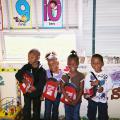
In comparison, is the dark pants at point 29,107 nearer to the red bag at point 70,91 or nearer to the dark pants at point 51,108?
the dark pants at point 51,108

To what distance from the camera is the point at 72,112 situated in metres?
3.08

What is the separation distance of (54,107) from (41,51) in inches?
31.5

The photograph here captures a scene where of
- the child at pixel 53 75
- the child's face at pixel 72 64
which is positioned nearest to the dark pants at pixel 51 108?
the child at pixel 53 75

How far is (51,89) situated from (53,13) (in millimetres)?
983

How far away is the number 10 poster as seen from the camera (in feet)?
10.5

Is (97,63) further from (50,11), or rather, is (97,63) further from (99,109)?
(50,11)

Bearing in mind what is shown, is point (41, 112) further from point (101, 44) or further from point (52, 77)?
point (101, 44)

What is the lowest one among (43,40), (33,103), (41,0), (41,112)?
(41,112)

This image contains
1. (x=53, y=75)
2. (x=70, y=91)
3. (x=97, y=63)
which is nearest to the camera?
(x=97, y=63)

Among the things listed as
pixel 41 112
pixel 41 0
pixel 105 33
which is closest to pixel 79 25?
pixel 105 33

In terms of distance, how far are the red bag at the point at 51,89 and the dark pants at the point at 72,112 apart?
212 mm

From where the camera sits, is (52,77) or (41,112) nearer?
(52,77)

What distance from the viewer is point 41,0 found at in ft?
10.6

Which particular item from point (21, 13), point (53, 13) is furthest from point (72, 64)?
point (21, 13)
